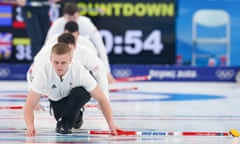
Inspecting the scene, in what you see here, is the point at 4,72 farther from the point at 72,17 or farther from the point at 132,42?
the point at 72,17

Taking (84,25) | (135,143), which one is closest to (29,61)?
(84,25)

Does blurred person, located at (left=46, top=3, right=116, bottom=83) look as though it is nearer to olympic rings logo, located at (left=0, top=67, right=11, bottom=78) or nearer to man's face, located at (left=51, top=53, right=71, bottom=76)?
olympic rings logo, located at (left=0, top=67, right=11, bottom=78)

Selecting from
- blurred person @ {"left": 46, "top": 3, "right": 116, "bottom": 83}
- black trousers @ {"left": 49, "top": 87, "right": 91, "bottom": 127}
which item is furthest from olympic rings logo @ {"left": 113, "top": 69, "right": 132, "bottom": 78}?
black trousers @ {"left": 49, "top": 87, "right": 91, "bottom": 127}

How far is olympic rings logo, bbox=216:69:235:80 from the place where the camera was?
10.3m

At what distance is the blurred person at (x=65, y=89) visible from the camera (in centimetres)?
436

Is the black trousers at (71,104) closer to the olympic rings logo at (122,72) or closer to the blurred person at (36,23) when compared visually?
the blurred person at (36,23)

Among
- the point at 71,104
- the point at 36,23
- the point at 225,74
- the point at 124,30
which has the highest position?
the point at 36,23

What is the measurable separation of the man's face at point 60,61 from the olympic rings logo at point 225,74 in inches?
249

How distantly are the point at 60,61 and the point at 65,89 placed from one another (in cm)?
36

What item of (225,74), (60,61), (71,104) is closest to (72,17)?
(71,104)

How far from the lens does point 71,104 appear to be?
14.8ft

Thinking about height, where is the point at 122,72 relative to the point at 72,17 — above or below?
below

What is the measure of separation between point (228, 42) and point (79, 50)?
5.22m

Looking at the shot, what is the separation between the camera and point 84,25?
303 inches
